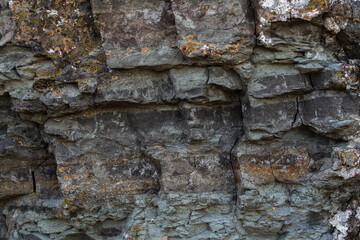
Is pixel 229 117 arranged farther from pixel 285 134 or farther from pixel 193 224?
pixel 193 224

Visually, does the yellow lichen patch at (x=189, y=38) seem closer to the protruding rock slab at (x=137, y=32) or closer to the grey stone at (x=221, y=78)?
the protruding rock slab at (x=137, y=32)

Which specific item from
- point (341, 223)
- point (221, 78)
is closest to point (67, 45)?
point (221, 78)

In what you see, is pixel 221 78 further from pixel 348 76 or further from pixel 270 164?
pixel 348 76

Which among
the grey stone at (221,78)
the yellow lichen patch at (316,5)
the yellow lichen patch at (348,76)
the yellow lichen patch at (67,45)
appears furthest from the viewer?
the yellow lichen patch at (67,45)

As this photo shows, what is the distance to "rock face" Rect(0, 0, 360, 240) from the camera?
2.92 m

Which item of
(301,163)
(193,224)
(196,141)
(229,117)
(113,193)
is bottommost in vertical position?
(193,224)

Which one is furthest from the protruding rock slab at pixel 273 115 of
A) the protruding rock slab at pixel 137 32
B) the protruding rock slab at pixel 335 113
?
the protruding rock slab at pixel 137 32

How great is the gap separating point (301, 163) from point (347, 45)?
1.12 meters

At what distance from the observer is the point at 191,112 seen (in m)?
3.21

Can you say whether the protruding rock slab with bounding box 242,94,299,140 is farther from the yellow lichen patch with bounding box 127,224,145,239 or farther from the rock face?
the yellow lichen patch with bounding box 127,224,145,239

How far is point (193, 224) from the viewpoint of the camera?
330cm

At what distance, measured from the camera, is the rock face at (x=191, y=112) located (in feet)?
9.58

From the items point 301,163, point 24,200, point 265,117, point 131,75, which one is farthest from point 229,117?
point 24,200

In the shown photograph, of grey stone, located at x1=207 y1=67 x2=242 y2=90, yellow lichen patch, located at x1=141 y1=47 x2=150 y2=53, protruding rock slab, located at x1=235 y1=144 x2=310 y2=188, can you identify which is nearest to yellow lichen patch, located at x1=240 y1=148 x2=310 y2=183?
protruding rock slab, located at x1=235 y1=144 x2=310 y2=188
